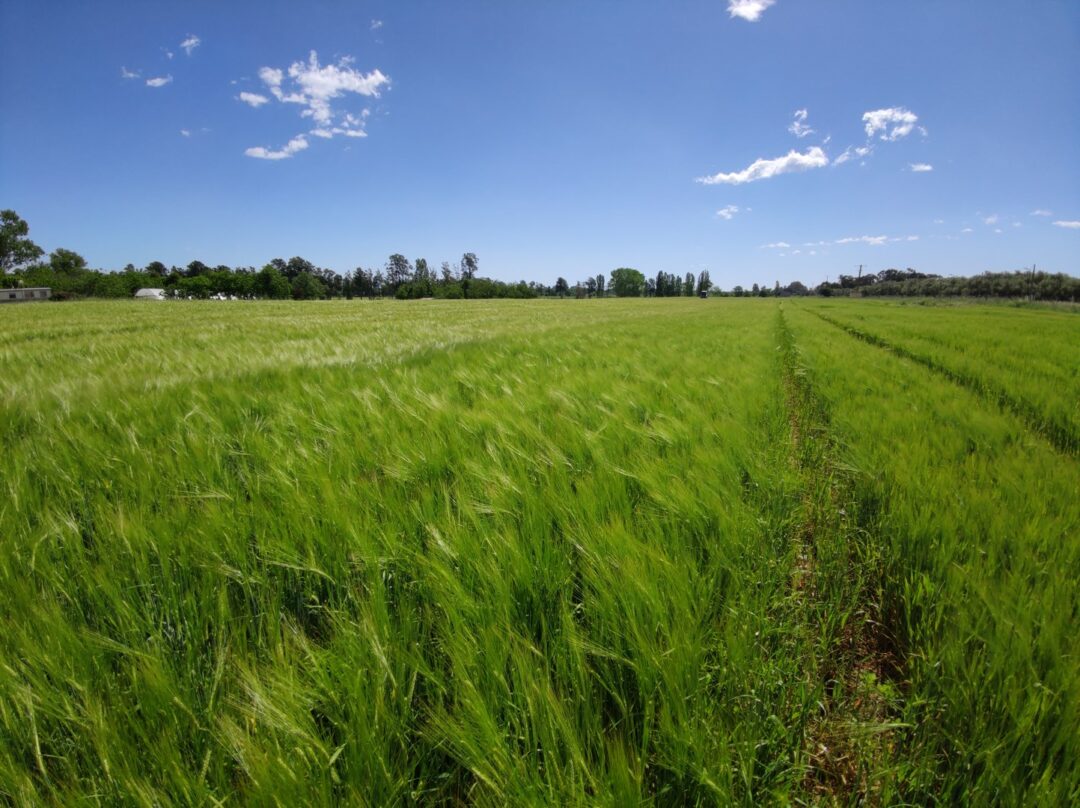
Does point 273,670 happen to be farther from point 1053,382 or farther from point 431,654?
point 1053,382

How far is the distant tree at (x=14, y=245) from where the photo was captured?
72125 mm

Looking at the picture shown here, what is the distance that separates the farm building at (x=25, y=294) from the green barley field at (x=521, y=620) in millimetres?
87121

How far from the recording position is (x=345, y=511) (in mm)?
1290

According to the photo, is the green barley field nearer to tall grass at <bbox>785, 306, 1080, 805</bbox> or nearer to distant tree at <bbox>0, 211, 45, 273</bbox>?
tall grass at <bbox>785, 306, 1080, 805</bbox>

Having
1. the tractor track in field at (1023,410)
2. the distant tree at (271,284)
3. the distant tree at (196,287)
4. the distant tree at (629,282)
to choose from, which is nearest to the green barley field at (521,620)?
the tractor track in field at (1023,410)

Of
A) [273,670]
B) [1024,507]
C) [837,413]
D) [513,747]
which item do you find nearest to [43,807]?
[273,670]

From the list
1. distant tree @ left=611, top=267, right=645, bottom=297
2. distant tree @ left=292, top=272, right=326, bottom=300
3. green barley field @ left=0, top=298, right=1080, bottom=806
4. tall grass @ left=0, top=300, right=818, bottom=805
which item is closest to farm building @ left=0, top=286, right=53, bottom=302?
distant tree @ left=292, top=272, right=326, bottom=300

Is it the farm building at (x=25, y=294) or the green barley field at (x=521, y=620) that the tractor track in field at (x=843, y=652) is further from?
the farm building at (x=25, y=294)

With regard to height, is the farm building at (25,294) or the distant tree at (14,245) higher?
the distant tree at (14,245)

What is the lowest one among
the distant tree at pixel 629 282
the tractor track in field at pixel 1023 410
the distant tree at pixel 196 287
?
the tractor track in field at pixel 1023 410

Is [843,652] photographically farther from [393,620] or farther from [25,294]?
[25,294]

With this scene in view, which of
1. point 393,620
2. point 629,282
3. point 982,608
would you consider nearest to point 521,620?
point 393,620

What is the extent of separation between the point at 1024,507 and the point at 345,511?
2429 millimetres

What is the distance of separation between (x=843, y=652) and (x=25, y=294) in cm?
9715
